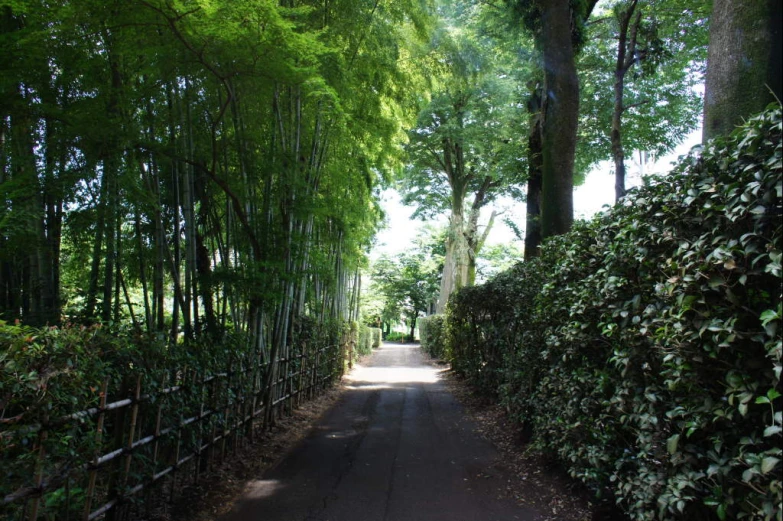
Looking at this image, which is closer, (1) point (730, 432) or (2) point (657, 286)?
(1) point (730, 432)

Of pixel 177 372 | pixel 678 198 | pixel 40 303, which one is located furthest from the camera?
pixel 40 303

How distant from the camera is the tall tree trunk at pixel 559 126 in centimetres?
648

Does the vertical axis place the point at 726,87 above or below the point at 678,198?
above

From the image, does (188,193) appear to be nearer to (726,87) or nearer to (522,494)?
(522,494)

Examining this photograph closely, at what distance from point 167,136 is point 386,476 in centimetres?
394

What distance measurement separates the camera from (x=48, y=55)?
3.97 m

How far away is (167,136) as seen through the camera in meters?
5.09

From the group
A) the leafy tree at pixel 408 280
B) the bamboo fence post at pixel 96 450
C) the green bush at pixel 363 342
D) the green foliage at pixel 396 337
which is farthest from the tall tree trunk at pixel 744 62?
the green foliage at pixel 396 337

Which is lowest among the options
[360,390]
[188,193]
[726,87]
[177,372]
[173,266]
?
[360,390]

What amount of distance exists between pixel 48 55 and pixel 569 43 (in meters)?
5.78

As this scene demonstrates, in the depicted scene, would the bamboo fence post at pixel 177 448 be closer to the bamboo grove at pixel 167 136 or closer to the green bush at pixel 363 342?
the bamboo grove at pixel 167 136

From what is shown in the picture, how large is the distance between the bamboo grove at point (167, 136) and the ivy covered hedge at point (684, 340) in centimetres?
276

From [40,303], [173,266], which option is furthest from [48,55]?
[40,303]

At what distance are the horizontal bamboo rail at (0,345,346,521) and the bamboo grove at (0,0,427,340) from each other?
0.56 m
